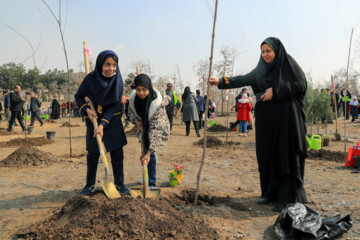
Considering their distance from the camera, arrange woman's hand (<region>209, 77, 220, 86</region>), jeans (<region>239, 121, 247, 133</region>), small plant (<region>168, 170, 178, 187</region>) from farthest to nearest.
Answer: jeans (<region>239, 121, 247, 133</region>)
small plant (<region>168, 170, 178, 187</region>)
woman's hand (<region>209, 77, 220, 86</region>)

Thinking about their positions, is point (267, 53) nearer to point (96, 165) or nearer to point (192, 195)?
point (192, 195)

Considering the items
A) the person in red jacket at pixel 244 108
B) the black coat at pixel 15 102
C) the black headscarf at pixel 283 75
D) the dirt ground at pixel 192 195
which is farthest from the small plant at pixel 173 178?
the black coat at pixel 15 102

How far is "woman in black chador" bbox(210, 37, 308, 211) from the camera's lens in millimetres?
3094

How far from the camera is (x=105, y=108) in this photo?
3404mm

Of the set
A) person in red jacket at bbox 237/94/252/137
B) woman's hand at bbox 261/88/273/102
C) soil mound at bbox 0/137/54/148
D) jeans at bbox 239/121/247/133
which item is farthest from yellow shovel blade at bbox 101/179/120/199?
jeans at bbox 239/121/247/133

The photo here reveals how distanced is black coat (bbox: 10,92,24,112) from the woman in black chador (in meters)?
10.6

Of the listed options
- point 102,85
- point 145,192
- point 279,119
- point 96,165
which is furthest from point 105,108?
point 279,119

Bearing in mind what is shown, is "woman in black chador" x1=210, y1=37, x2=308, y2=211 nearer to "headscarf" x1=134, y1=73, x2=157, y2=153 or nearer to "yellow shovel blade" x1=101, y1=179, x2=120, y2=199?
"headscarf" x1=134, y1=73, x2=157, y2=153

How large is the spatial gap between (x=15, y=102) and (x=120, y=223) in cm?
1096

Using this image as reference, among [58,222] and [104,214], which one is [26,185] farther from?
[104,214]

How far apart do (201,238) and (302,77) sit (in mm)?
2085

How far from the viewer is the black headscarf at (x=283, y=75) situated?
3062mm

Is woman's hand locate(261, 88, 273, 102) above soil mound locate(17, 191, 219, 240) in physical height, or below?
above

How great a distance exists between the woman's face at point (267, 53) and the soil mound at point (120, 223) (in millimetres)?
1924
